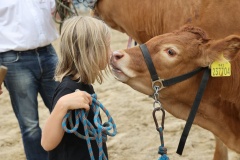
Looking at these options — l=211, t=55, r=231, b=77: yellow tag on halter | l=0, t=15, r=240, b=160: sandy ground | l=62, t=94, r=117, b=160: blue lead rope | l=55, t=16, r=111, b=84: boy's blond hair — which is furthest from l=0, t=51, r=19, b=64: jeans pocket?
l=211, t=55, r=231, b=77: yellow tag on halter

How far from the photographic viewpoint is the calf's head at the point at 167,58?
9.57 ft

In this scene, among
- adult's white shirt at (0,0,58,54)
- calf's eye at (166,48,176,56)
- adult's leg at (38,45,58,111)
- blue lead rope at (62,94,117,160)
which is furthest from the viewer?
adult's leg at (38,45,58,111)

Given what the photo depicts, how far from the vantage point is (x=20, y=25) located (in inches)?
140

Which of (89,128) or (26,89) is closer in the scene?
(89,128)

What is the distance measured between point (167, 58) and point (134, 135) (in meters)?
2.27

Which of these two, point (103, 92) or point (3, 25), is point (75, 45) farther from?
point (103, 92)

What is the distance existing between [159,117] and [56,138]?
2.98m

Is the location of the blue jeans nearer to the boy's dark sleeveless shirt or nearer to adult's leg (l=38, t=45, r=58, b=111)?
adult's leg (l=38, t=45, r=58, b=111)

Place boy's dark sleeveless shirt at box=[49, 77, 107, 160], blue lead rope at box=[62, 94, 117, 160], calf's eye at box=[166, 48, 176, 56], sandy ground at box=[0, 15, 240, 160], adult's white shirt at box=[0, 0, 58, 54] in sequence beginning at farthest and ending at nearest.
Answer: sandy ground at box=[0, 15, 240, 160]
adult's white shirt at box=[0, 0, 58, 54]
calf's eye at box=[166, 48, 176, 56]
boy's dark sleeveless shirt at box=[49, 77, 107, 160]
blue lead rope at box=[62, 94, 117, 160]

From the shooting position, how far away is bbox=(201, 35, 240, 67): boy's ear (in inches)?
111

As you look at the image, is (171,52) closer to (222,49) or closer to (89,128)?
(222,49)

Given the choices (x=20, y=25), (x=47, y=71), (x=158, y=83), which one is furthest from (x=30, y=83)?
(x=158, y=83)

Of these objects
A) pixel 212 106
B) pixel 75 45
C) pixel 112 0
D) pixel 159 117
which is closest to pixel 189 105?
pixel 212 106

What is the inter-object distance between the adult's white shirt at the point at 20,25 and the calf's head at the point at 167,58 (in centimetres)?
94
